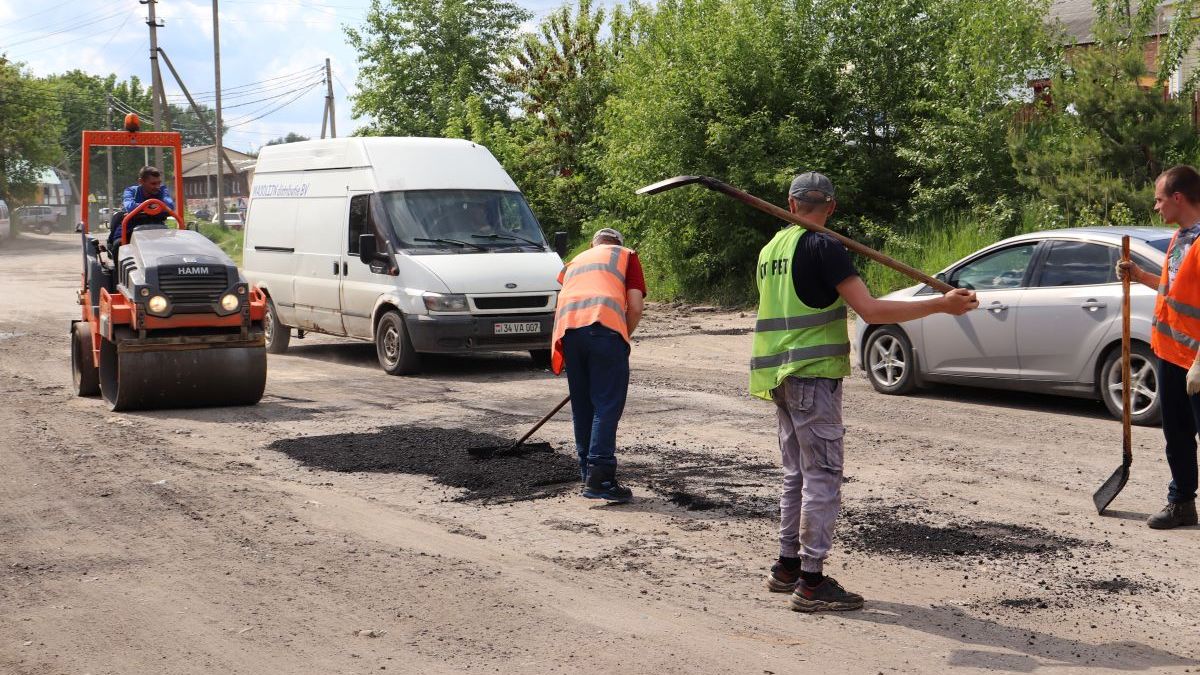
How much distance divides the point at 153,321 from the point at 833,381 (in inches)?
290

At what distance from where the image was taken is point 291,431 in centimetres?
1022

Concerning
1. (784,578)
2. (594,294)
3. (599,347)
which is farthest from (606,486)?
(784,578)

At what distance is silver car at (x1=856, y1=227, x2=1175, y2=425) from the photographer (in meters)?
9.70

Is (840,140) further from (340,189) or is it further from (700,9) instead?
(340,189)

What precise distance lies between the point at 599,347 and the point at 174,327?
5.10 metres

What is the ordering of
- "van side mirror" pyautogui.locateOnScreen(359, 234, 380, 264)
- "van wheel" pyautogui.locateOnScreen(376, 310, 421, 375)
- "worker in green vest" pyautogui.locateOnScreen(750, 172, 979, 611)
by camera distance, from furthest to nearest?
"van side mirror" pyautogui.locateOnScreen(359, 234, 380, 264), "van wheel" pyautogui.locateOnScreen(376, 310, 421, 375), "worker in green vest" pyautogui.locateOnScreen(750, 172, 979, 611)

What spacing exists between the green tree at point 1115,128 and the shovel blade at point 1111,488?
33.5 ft

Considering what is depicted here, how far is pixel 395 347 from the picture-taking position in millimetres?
14109

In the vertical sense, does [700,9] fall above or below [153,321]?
above

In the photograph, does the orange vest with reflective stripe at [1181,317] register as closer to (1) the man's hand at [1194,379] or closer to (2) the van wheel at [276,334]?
(1) the man's hand at [1194,379]

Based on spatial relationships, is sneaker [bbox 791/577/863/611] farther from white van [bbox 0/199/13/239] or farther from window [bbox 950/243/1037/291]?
white van [bbox 0/199/13/239]

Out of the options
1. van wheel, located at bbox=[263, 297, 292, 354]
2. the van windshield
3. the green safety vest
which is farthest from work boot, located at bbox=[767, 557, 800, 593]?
van wheel, located at bbox=[263, 297, 292, 354]

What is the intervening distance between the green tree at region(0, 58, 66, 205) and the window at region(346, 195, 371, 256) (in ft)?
175

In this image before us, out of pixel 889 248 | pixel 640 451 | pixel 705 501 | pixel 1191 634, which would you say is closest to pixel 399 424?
pixel 640 451
